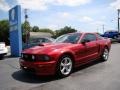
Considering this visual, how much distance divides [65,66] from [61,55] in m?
0.45

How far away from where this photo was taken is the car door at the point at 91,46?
329 inches

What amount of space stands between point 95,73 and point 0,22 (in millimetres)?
74735

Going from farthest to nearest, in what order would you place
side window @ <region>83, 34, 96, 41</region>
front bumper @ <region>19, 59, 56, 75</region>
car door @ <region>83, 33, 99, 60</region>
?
side window @ <region>83, 34, 96, 41</region> < car door @ <region>83, 33, 99, 60</region> < front bumper @ <region>19, 59, 56, 75</region>

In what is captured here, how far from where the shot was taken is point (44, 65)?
6742mm

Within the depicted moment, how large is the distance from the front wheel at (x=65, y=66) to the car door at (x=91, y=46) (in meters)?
1.11

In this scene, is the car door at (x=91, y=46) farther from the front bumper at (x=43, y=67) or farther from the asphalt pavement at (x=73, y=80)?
the front bumper at (x=43, y=67)

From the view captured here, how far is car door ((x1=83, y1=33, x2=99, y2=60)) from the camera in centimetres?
837

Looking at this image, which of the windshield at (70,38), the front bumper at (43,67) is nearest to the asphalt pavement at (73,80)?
the front bumper at (43,67)

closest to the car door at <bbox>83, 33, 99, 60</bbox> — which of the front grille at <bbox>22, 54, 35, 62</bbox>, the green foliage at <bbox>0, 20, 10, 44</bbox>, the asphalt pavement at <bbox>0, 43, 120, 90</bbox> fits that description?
the asphalt pavement at <bbox>0, 43, 120, 90</bbox>

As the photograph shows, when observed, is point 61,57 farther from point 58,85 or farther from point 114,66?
point 114,66

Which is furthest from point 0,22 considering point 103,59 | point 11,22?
point 103,59

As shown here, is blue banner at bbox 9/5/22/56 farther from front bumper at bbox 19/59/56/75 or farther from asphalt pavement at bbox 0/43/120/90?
Result: front bumper at bbox 19/59/56/75

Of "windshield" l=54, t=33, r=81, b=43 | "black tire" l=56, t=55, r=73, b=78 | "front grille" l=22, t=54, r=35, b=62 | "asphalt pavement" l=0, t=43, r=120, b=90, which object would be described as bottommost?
"asphalt pavement" l=0, t=43, r=120, b=90

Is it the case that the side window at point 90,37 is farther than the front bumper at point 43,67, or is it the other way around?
the side window at point 90,37
